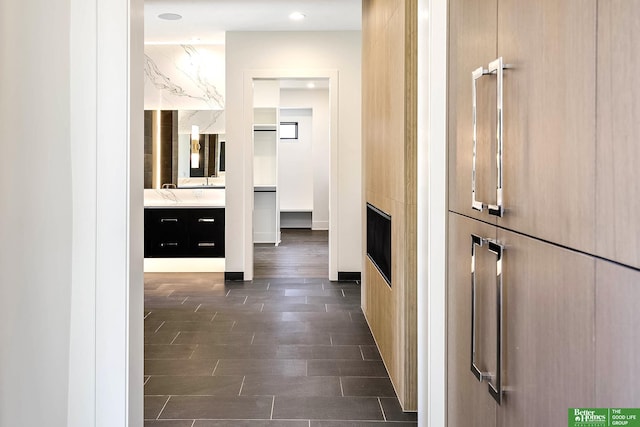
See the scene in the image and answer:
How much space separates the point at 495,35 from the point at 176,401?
229cm

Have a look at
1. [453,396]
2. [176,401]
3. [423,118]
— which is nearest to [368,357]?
[176,401]

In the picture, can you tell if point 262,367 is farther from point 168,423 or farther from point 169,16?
point 169,16

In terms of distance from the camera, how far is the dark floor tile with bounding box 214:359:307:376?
3.09m

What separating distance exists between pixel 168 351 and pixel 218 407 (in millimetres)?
1031

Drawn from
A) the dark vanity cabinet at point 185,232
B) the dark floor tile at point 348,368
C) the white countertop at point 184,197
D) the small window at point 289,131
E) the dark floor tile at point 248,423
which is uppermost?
the small window at point 289,131

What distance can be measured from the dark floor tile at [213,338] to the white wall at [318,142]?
7673 millimetres

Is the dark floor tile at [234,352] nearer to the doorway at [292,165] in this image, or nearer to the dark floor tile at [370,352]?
the dark floor tile at [370,352]

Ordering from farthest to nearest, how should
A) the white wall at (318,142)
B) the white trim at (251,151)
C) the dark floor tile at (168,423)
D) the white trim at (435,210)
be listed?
1. the white wall at (318,142)
2. the white trim at (251,151)
3. the dark floor tile at (168,423)
4. the white trim at (435,210)

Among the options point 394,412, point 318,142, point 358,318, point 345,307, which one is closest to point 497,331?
Answer: point 394,412

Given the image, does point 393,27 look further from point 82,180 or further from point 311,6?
point 311,6

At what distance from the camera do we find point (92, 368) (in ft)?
5.41

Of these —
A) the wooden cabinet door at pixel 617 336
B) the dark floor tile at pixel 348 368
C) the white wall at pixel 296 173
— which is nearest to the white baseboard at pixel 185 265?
the dark floor tile at pixel 348 368

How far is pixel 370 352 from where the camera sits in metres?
3.45

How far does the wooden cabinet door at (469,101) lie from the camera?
141 centimetres
